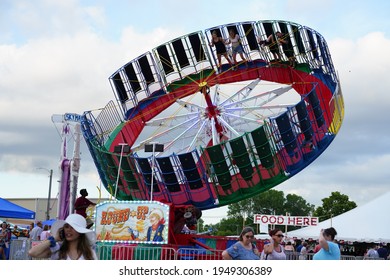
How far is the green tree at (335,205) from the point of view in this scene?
89938mm

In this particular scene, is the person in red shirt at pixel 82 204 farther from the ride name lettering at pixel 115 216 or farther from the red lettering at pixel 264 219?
the red lettering at pixel 264 219

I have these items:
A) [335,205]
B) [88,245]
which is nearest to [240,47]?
[88,245]

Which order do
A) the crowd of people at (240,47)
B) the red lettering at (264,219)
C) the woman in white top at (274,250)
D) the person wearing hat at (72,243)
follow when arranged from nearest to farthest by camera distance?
the person wearing hat at (72,243)
the woman in white top at (274,250)
the crowd of people at (240,47)
the red lettering at (264,219)

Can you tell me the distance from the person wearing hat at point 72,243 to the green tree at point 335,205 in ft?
274

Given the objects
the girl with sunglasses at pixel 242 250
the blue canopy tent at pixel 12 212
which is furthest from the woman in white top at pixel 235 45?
the girl with sunglasses at pixel 242 250

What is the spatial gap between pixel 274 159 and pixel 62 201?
22.5 ft

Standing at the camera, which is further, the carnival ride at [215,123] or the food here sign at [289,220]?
the food here sign at [289,220]

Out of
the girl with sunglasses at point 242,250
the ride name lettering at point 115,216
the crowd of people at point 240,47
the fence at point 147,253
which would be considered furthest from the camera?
the crowd of people at point 240,47

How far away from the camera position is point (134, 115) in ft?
98.3

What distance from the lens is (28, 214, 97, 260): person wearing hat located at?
7.83 meters

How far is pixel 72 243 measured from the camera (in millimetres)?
7883

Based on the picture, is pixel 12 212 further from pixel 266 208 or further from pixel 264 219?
pixel 266 208
